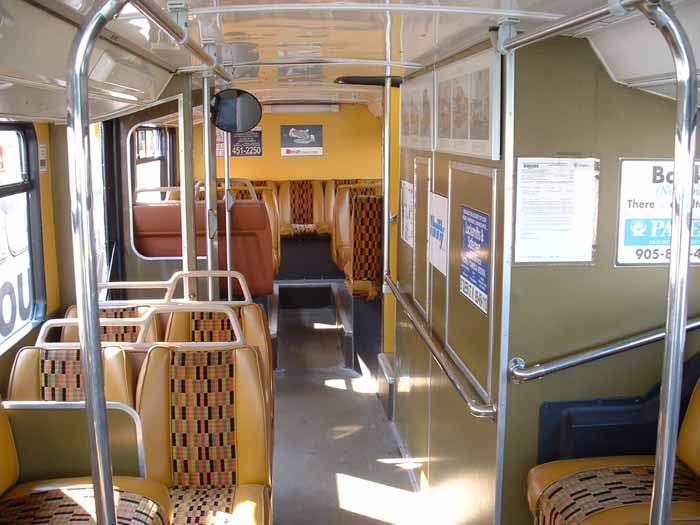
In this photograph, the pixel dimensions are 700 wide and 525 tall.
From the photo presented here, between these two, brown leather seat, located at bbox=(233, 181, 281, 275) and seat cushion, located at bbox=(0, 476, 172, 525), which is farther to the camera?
brown leather seat, located at bbox=(233, 181, 281, 275)

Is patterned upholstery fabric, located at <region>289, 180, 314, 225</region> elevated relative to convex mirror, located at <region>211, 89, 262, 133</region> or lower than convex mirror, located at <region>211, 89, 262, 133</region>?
lower

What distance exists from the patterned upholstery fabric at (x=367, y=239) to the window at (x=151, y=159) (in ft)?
5.80

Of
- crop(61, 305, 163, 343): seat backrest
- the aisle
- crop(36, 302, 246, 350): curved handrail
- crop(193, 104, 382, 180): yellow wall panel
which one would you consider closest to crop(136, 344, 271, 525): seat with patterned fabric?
crop(36, 302, 246, 350): curved handrail

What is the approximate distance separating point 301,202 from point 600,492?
23.0ft

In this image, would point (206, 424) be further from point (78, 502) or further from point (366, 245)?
point (366, 245)

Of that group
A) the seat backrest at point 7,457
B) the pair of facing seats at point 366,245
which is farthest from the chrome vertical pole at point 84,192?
the pair of facing seats at point 366,245

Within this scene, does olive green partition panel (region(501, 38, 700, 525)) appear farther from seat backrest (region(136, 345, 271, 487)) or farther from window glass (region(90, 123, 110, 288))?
window glass (region(90, 123, 110, 288))

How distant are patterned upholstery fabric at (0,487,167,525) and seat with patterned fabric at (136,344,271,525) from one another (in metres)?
0.65

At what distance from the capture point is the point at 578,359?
8.28ft

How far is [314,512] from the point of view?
380 centimetres

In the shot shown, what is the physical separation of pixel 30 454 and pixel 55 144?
2278 millimetres

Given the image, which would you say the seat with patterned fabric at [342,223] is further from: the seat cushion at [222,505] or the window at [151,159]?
the seat cushion at [222,505]

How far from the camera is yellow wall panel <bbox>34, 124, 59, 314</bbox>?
4.12m

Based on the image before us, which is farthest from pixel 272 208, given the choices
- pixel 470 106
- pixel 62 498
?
pixel 62 498
